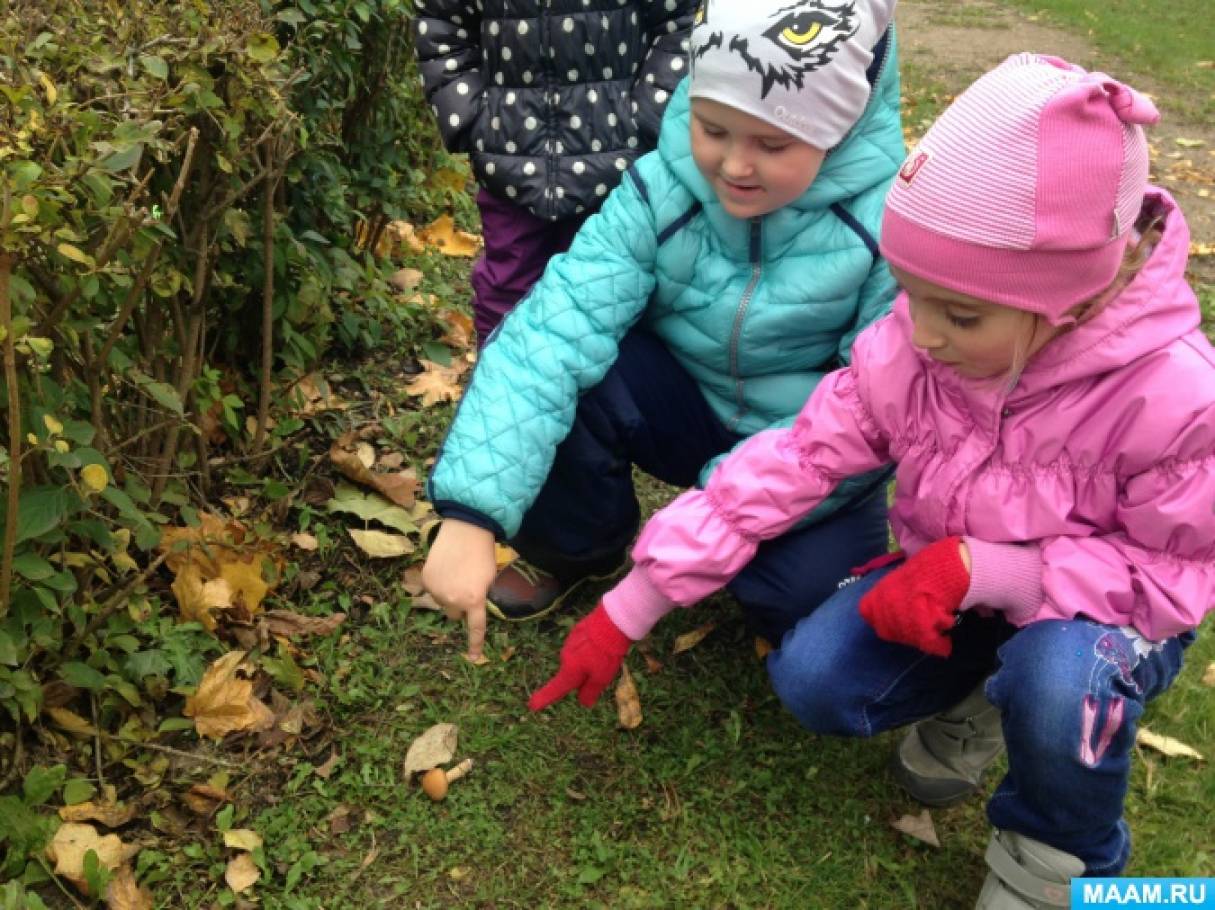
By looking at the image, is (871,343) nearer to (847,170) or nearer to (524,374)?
(847,170)

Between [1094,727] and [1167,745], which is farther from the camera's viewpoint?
[1167,745]

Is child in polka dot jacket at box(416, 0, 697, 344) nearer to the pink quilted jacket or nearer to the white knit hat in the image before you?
the white knit hat

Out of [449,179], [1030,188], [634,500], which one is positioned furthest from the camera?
[449,179]

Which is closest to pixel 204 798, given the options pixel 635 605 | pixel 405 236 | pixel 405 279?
pixel 635 605

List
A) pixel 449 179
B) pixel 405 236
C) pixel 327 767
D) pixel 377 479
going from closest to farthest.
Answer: pixel 327 767, pixel 377 479, pixel 405 236, pixel 449 179

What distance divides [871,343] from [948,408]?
17 centimetres

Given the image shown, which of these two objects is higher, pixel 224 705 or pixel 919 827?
pixel 224 705

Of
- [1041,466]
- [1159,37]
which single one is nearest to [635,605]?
[1041,466]

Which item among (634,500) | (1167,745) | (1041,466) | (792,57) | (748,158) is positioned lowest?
(1167,745)

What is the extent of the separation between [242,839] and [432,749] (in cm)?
38

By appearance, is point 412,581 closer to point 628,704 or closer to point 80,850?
point 628,704

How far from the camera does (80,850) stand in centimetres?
192

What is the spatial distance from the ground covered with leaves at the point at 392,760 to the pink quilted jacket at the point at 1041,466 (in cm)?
43

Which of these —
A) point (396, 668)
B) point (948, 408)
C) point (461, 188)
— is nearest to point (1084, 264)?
point (948, 408)
